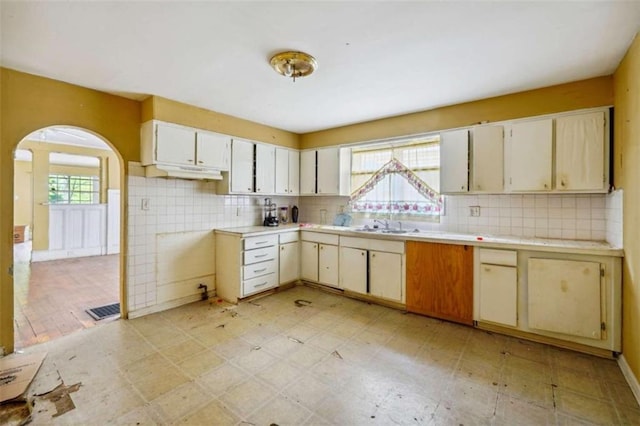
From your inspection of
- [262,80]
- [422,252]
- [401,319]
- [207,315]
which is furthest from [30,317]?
[422,252]

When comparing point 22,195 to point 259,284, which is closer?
point 259,284

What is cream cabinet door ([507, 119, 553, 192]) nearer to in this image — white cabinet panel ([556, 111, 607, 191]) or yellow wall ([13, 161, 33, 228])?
white cabinet panel ([556, 111, 607, 191])

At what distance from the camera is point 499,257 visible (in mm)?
2805

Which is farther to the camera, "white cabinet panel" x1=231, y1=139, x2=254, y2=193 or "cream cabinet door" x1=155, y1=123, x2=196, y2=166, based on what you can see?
"white cabinet panel" x1=231, y1=139, x2=254, y2=193

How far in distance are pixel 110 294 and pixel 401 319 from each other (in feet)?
13.1

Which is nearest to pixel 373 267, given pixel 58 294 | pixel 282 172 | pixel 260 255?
pixel 260 255

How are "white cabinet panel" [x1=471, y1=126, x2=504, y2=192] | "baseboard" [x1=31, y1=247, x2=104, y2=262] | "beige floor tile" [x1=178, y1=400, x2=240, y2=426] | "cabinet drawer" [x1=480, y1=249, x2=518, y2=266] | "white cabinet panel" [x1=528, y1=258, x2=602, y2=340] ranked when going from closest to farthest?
"beige floor tile" [x1=178, y1=400, x2=240, y2=426] < "white cabinet panel" [x1=528, y1=258, x2=602, y2=340] < "cabinet drawer" [x1=480, y1=249, x2=518, y2=266] < "white cabinet panel" [x1=471, y1=126, x2=504, y2=192] < "baseboard" [x1=31, y1=247, x2=104, y2=262]

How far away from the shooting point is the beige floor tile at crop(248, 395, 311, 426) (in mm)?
1706

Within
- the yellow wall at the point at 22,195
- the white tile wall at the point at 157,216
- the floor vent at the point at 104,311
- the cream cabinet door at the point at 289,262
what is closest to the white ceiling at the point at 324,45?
the white tile wall at the point at 157,216

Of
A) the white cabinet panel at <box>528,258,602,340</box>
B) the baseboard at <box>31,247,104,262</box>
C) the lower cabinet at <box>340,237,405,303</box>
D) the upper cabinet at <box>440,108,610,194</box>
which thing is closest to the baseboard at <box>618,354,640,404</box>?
the white cabinet panel at <box>528,258,602,340</box>

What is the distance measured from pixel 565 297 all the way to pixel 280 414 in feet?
8.55

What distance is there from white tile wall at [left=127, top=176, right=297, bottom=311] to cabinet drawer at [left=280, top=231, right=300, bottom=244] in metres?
0.81

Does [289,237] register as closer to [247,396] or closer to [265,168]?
[265,168]

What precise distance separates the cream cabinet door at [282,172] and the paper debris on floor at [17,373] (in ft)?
10.4
